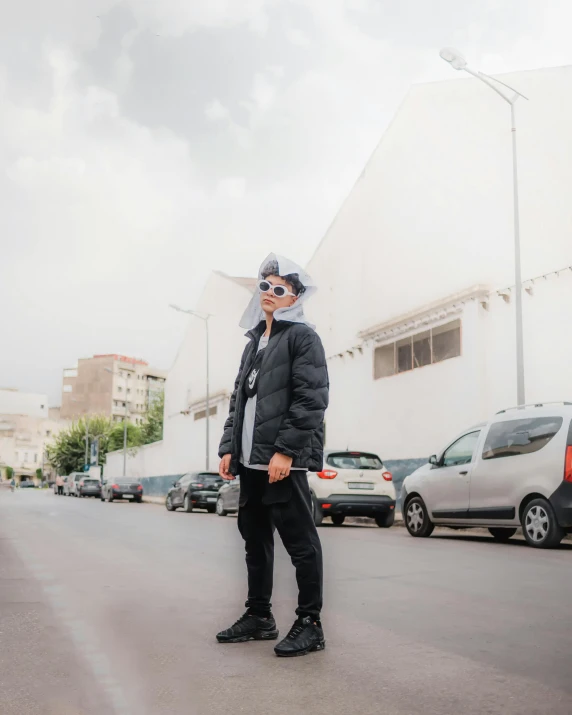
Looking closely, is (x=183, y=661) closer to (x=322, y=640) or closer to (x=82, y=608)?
(x=322, y=640)

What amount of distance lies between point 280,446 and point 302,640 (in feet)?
3.17

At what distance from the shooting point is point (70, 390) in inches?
5187

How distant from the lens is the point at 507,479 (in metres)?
11.4

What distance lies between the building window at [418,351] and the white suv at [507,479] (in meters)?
9.47

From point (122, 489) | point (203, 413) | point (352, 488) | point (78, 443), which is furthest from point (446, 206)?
point (78, 443)

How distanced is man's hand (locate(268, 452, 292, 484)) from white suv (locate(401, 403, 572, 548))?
7089 mm

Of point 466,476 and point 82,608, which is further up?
point 466,476

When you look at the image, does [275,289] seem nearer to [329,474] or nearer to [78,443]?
[329,474]

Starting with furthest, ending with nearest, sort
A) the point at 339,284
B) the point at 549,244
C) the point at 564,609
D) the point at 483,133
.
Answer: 1. the point at 339,284
2. the point at 483,133
3. the point at 549,244
4. the point at 564,609

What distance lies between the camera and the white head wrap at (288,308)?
15.2 feet

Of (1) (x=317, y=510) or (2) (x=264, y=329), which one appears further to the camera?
(1) (x=317, y=510)

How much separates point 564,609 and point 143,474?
53621mm

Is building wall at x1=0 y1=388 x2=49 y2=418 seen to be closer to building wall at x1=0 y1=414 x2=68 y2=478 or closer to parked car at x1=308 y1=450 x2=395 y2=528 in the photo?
building wall at x1=0 y1=414 x2=68 y2=478

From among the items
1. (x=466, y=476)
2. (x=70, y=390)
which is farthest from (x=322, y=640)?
(x=70, y=390)
